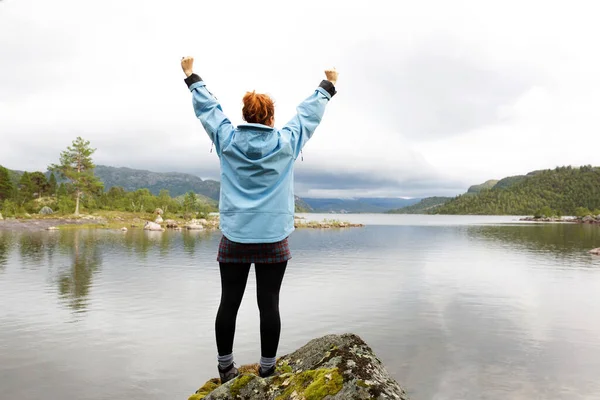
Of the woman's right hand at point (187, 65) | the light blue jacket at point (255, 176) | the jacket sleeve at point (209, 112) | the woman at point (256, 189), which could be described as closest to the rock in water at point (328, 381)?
the woman at point (256, 189)

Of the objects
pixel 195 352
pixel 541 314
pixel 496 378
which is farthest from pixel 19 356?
pixel 541 314

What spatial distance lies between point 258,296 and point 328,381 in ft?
3.76

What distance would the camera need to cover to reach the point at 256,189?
167 inches

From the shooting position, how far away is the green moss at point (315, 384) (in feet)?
13.8

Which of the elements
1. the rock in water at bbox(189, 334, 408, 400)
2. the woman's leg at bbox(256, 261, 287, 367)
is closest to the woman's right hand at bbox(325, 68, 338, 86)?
the woman's leg at bbox(256, 261, 287, 367)

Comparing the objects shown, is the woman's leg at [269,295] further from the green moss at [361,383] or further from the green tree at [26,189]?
the green tree at [26,189]

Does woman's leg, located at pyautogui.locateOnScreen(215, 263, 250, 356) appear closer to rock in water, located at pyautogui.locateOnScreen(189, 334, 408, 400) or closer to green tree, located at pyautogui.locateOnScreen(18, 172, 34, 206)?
rock in water, located at pyautogui.locateOnScreen(189, 334, 408, 400)

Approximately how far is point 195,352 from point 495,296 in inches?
635

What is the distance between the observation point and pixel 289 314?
1625cm

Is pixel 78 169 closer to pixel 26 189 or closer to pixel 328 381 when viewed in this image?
pixel 26 189

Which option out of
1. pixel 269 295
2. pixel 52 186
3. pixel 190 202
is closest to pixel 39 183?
pixel 52 186

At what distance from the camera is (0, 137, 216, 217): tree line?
3497 inches

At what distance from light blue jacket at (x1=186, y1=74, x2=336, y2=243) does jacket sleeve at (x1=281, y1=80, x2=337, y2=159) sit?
15 millimetres

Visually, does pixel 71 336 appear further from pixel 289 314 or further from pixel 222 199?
pixel 222 199
